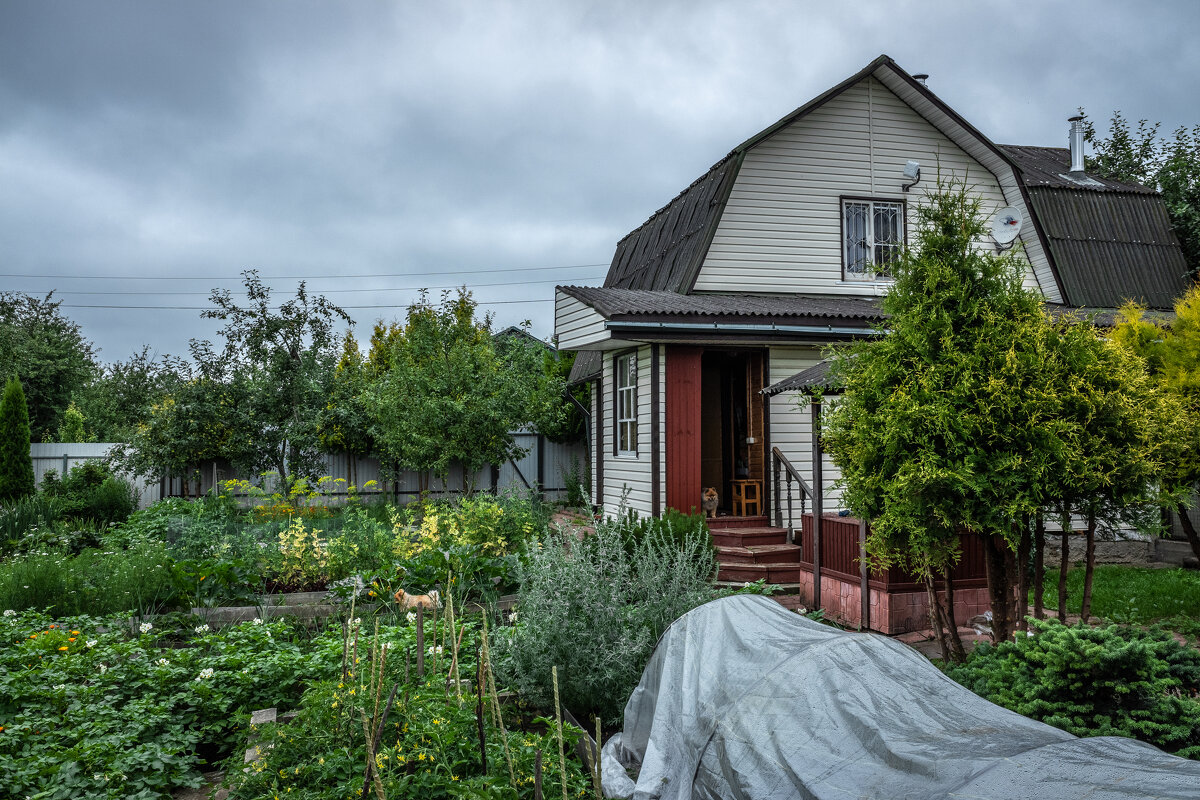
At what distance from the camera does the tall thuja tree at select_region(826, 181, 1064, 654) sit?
468 centimetres

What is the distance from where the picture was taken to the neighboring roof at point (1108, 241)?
513 inches

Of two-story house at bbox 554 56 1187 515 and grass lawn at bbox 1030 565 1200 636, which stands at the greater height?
two-story house at bbox 554 56 1187 515

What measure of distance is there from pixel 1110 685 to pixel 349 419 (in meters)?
15.0

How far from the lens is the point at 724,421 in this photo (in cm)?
1145

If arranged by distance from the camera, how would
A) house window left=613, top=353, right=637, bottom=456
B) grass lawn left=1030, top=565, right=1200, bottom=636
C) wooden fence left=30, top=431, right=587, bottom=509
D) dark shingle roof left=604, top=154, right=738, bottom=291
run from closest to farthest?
grass lawn left=1030, top=565, right=1200, bottom=636 < house window left=613, top=353, right=637, bottom=456 < dark shingle roof left=604, top=154, right=738, bottom=291 < wooden fence left=30, top=431, right=587, bottom=509

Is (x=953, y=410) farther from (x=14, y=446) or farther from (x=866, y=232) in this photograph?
(x=14, y=446)

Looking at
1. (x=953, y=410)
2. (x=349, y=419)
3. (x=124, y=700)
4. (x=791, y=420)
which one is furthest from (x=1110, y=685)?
(x=349, y=419)

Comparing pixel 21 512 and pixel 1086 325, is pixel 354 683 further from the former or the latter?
pixel 21 512

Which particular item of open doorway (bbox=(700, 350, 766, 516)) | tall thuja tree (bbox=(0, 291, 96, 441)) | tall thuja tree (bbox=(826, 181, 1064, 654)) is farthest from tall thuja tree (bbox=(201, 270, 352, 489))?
tall thuja tree (bbox=(0, 291, 96, 441))

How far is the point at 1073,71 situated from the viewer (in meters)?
16.2

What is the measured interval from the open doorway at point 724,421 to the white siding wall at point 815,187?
1134 millimetres

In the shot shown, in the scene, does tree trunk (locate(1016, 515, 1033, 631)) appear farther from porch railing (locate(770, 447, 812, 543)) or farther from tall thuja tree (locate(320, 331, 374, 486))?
tall thuja tree (locate(320, 331, 374, 486))

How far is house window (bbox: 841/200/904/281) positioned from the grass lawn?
5111 mm

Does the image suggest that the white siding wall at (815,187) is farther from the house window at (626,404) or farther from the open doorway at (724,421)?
the house window at (626,404)
